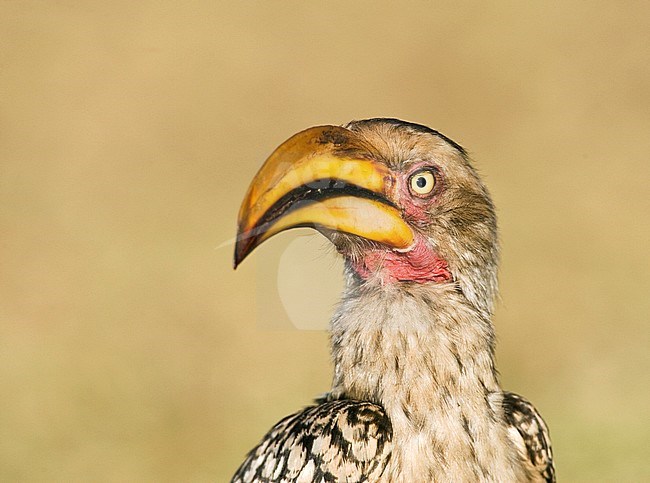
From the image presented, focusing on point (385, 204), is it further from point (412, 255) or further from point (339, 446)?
point (339, 446)

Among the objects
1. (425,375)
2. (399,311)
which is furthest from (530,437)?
(399,311)

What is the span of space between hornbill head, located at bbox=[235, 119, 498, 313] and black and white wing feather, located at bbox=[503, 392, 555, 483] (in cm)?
63

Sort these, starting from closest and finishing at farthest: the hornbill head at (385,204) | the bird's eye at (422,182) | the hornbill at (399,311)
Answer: the hornbill head at (385,204) < the hornbill at (399,311) < the bird's eye at (422,182)

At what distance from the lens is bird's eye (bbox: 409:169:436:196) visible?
10.8 feet

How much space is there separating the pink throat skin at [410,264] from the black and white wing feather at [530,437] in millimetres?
818

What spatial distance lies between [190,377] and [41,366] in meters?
1.64

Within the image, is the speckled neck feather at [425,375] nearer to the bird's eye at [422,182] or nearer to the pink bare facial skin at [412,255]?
the pink bare facial skin at [412,255]

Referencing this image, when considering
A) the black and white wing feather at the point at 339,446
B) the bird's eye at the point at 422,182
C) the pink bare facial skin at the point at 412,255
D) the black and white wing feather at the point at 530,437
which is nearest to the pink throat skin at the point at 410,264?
the pink bare facial skin at the point at 412,255

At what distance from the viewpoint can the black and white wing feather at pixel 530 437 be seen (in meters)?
3.84

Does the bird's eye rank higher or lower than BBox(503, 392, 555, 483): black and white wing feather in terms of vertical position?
higher

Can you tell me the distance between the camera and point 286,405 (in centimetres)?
959

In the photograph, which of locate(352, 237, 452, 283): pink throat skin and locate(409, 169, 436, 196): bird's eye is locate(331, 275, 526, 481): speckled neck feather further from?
locate(409, 169, 436, 196): bird's eye

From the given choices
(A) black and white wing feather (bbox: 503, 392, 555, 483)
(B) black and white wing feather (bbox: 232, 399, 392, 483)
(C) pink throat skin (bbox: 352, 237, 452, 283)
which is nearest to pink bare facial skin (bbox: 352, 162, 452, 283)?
(C) pink throat skin (bbox: 352, 237, 452, 283)

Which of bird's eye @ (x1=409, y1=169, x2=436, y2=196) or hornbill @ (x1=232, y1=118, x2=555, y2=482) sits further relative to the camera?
bird's eye @ (x1=409, y1=169, x2=436, y2=196)
